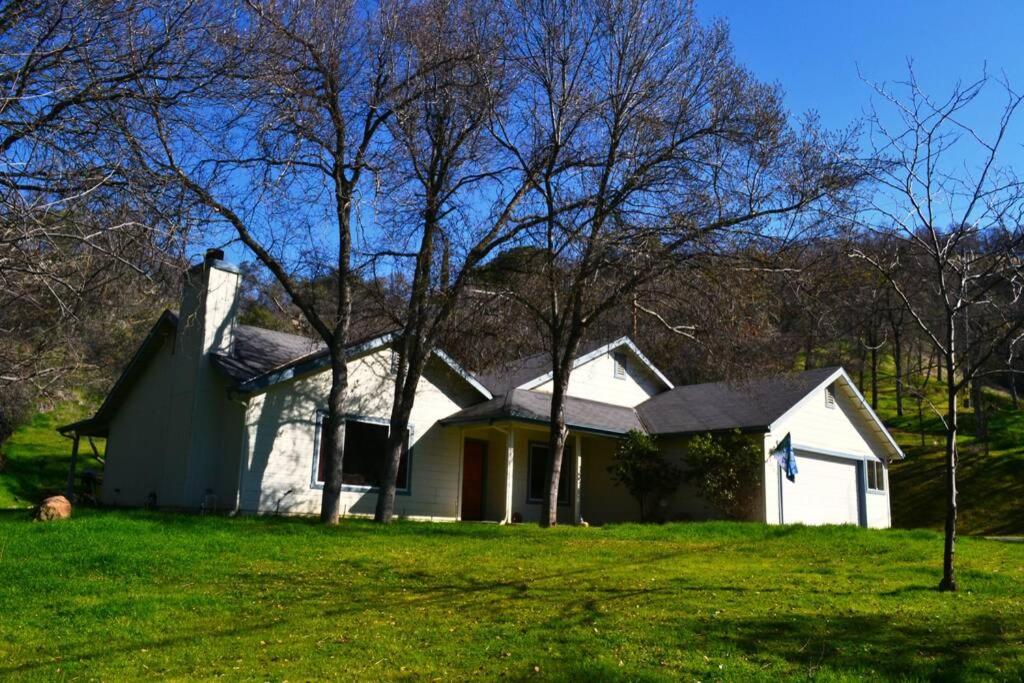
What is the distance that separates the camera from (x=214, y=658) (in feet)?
23.0

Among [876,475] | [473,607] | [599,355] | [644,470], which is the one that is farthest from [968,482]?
[473,607]

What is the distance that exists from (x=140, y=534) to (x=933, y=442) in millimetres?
33625

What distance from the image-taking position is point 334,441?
15641mm

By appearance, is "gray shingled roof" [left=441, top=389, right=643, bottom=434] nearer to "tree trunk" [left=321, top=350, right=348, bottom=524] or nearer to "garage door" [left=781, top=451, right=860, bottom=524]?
"tree trunk" [left=321, top=350, right=348, bottom=524]

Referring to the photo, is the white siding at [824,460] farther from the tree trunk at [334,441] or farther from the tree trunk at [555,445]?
the tree trunk at [334,441]

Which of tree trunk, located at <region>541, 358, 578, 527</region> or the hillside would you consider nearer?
tree trunk, located at <region>541, 358, 578, 527</region>

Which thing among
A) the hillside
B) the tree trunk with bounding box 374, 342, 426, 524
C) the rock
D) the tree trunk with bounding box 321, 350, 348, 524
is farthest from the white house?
the hillside

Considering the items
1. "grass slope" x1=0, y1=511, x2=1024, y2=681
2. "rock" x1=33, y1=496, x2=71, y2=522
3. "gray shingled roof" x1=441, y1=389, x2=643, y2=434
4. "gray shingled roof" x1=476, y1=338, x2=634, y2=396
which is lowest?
"grass slope" x1=0, y1=511, x2=1024, y2=681

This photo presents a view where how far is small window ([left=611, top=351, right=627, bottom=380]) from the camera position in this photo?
24.1 meters

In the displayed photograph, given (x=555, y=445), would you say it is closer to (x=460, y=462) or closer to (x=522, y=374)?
(x=460, y=462)

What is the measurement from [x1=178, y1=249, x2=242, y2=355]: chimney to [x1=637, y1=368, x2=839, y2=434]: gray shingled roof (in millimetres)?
10588

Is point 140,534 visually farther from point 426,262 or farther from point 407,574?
point 426,262

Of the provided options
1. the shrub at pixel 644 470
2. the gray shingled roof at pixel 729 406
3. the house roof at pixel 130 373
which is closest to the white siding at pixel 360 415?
the house roof at pixel 130 373

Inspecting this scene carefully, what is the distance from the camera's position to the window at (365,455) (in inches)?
687
